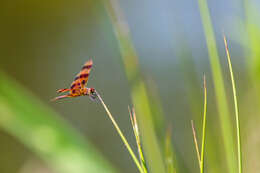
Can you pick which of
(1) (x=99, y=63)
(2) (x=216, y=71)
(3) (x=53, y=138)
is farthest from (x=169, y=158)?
(1) (x=99, y=63)

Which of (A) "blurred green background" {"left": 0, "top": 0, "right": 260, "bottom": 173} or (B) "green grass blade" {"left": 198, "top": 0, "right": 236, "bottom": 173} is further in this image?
(A) "blurred green background" {"left": 0, "top": 0, "right": 260, "bottom": 173}

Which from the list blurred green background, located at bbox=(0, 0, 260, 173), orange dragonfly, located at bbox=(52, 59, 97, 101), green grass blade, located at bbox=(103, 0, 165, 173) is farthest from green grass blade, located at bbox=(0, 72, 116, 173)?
blurred green background, located at bbox=(0, 0, 260, 173)

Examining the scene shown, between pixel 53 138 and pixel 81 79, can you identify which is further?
pixel 53 138

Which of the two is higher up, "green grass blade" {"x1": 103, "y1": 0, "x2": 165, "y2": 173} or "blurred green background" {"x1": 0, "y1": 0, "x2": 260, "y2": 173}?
"blurred green background" {"x1": 0, "y1": 0, "x2": 260, "y2": 173}

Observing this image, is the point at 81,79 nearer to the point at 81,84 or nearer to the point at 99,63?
the point at 81,84

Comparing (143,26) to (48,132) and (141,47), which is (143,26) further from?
(48,132)

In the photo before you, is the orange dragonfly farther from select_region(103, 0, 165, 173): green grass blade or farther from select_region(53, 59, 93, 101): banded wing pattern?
select_region(103, 0, 165, 173): green grass blade

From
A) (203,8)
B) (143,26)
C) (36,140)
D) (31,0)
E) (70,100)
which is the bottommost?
(36,140)

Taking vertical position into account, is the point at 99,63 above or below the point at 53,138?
above

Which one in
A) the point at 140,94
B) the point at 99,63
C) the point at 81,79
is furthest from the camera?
the point at 99,63

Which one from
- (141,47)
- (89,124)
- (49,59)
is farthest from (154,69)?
(49,59)

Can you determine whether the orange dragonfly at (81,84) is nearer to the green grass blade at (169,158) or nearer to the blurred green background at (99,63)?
the green grass blade at (169,158)
